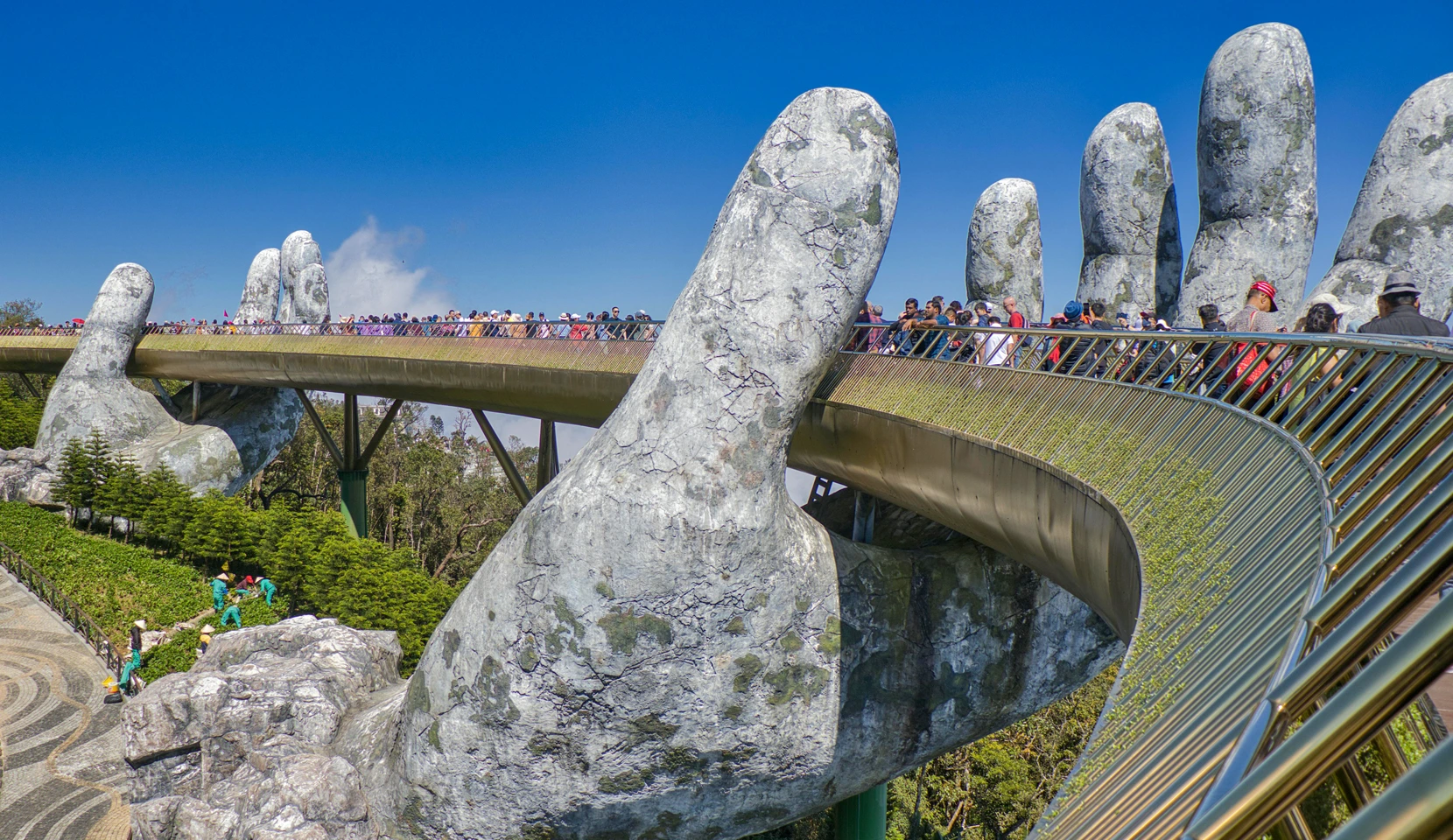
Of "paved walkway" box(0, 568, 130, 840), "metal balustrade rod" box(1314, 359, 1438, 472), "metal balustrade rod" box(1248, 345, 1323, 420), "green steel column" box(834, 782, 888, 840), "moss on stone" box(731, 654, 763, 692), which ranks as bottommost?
"green steel column" box(834, 782, 888, 840)

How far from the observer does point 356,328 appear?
74.6 ft

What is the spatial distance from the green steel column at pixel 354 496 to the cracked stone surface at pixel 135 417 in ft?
11.6

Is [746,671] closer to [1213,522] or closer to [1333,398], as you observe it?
[1213,522]

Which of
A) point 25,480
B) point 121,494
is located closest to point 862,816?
point 121,494

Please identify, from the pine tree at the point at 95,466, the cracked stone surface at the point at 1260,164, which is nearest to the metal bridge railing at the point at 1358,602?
the cracked stone surface at the point at 1260,164

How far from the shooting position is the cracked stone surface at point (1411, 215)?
32.8 ft

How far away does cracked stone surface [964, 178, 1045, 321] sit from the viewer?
14406 millimetres

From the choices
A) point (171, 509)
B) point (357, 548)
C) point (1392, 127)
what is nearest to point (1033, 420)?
point (1392, 127)

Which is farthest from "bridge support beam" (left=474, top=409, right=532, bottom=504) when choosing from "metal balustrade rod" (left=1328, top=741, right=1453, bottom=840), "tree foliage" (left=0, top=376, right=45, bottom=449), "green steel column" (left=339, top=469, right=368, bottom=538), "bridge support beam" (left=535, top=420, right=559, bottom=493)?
"tree foliage" (left=0, top=376, right=45, bottom=449)

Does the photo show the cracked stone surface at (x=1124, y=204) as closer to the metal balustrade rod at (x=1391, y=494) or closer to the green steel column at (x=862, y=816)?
the green steel column at (x=862, y=816)

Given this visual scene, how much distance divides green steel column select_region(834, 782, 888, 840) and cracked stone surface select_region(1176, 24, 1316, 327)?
27.0ft

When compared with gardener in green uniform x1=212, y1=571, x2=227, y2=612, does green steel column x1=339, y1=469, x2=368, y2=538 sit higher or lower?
higher

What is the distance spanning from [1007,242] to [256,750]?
37.9 feet

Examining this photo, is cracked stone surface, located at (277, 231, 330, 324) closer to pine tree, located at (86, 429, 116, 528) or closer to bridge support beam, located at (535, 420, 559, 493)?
pine tree, located at (86, 429, 116, 528)
